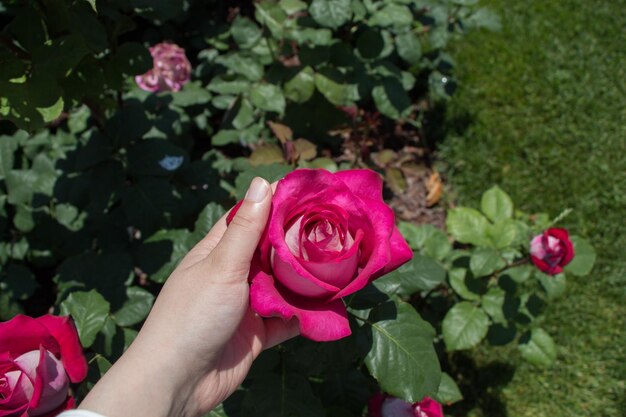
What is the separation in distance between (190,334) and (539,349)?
1555mm

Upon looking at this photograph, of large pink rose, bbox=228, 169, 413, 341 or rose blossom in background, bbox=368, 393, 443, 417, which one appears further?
rose blossom in background, bbox=368, 393, 443, 417

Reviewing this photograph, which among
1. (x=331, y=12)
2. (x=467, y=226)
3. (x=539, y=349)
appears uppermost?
(x=331, y=12)

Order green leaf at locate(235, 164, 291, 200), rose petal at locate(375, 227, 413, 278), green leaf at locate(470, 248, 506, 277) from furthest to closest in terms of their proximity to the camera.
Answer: green leaf at locate(470, 248, 506, 277), green leaf at locate(235, 164, 291, 200), rose petal at locate(375, 227, 413, 278)

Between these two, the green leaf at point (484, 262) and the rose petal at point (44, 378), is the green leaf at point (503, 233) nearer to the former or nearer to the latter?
the green leaf at point (484, 262)

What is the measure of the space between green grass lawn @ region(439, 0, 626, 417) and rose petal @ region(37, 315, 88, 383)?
1905mm

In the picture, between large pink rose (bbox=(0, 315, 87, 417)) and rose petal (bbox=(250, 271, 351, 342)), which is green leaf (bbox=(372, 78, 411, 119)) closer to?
rose petal (bbox=(250, 271, 351, 342))

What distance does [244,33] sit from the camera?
248cm

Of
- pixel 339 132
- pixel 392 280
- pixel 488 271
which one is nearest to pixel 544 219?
pixel 488 271

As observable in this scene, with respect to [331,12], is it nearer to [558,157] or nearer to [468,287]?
[468,287]

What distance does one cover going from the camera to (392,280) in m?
1.38

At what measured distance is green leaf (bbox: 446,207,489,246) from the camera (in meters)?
2.15

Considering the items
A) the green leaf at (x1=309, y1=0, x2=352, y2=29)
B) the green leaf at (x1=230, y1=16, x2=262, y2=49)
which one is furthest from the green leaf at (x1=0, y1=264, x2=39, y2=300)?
the green leaf at (x1=309, y1=0, x2=352, y2=29)

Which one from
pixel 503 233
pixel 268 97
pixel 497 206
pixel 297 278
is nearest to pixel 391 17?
pixel 268 97

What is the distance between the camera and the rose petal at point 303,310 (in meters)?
1.02
